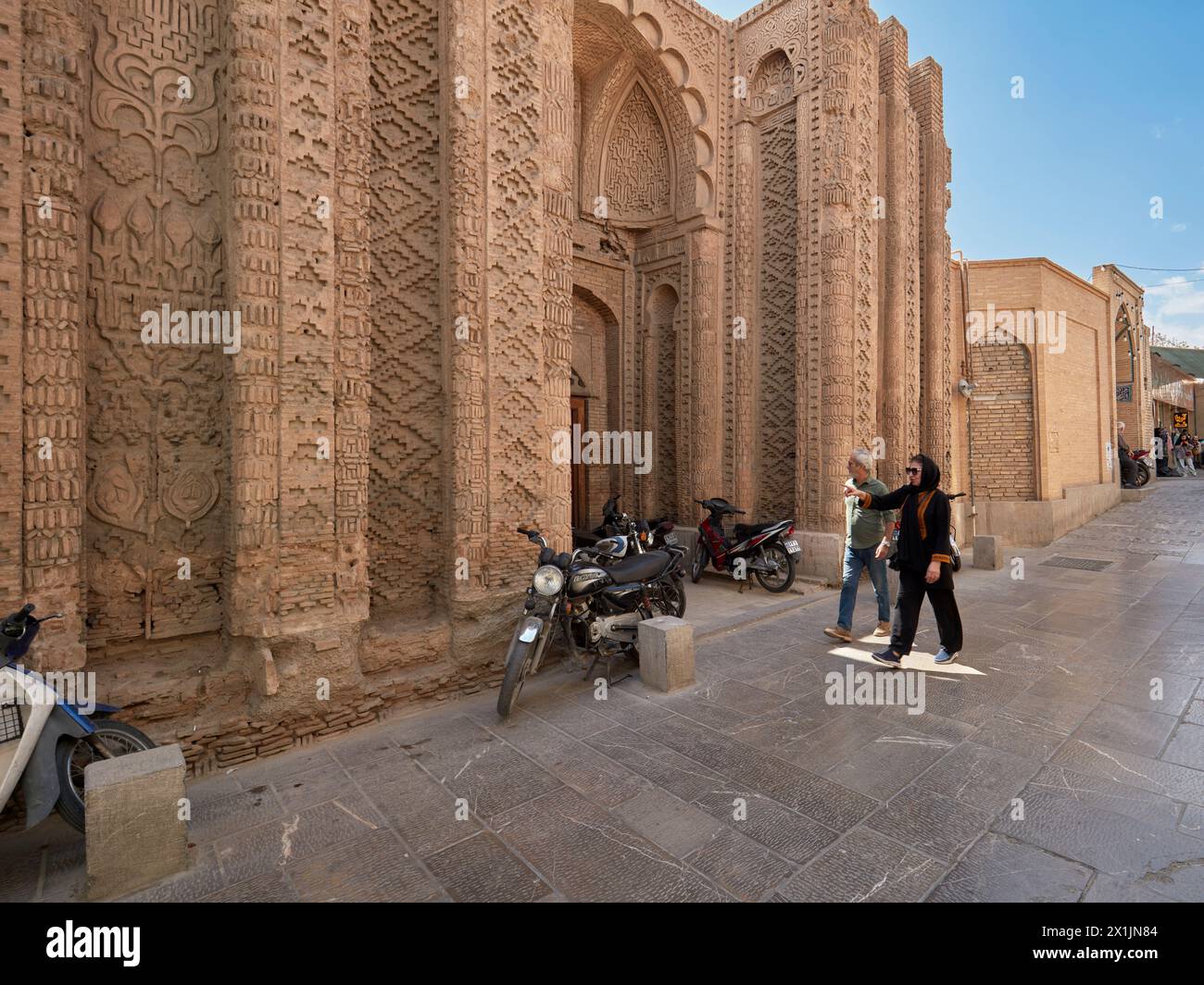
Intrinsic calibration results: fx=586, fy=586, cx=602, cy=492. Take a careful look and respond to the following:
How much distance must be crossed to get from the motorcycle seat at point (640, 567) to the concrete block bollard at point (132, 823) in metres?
2.95

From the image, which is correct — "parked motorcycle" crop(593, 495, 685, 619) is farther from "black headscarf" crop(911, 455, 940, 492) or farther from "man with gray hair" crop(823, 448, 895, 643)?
"black headscarf" crop(911, 455, 940, 492)

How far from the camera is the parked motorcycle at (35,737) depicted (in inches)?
97.9

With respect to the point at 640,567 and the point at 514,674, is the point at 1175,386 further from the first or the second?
the point at 514,674

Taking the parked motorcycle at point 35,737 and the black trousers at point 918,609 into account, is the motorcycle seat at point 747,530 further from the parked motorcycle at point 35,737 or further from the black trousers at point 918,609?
the parked motorcycle at point 35,737

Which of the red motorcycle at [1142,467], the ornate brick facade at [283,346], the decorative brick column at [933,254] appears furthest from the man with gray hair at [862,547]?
the red motorcycle at [1142,467]

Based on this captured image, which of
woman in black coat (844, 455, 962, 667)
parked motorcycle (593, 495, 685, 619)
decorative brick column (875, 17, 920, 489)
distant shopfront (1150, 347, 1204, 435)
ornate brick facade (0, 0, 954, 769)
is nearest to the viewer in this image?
ornate brick facade (0, 0, 954, 769)

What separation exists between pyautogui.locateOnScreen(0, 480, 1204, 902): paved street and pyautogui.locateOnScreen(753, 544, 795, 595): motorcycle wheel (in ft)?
8.73

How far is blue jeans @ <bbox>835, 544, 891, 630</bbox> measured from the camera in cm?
541

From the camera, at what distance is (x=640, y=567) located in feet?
16.3

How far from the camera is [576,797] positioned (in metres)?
2.93

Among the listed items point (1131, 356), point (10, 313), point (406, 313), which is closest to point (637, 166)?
point (406, 313)

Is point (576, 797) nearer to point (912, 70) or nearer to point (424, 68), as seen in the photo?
point (424, 68)

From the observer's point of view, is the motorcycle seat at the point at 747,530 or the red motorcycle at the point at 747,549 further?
the motorcycle seat at the point at 747,530

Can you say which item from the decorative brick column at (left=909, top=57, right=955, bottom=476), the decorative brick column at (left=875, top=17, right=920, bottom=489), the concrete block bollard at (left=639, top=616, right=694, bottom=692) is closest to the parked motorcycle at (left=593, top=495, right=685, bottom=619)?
the concrete block bollard at (left=639, top=616, right=694, bottom=692)
